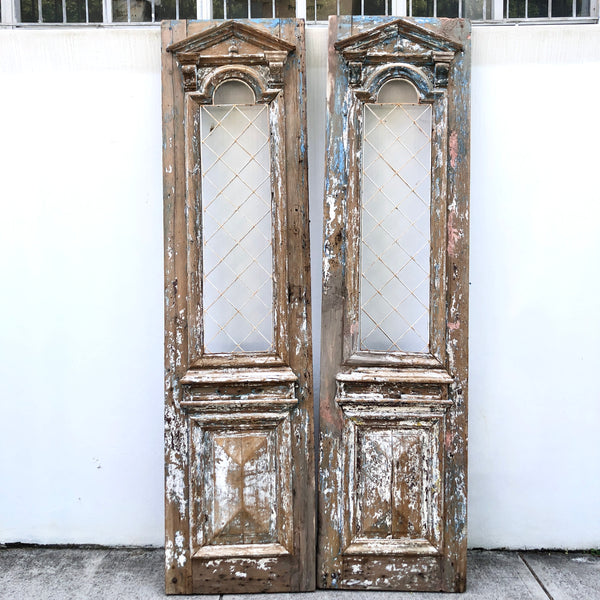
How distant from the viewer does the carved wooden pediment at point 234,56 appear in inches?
101

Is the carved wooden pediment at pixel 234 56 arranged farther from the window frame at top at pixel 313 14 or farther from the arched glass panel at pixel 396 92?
the window frame at top at pixel 313 14

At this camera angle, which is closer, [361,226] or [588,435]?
[361,226]

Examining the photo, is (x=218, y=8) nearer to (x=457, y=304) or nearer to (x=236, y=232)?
(x=236, y=232)

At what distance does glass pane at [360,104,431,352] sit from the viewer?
8.81ft

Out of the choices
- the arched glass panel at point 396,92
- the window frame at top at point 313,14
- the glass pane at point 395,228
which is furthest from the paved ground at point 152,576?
the window frame at top at point 313,14

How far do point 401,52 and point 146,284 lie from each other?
5.40 ft

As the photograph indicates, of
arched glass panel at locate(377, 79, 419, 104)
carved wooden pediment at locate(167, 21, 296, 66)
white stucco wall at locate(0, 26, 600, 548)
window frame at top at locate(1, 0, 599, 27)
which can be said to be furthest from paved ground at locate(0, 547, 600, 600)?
window frame at top at locate(1, 0, 599, 27)

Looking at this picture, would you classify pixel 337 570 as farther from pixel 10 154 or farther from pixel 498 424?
pixel 10 154

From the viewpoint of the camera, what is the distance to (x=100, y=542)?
117 inches

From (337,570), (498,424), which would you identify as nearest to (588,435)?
(498,424)

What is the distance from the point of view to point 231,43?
8.45 feet

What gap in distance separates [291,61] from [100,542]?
257 centimetres

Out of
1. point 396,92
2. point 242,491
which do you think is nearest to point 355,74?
point 396,92

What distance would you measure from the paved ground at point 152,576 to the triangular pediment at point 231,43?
7.99 feet
